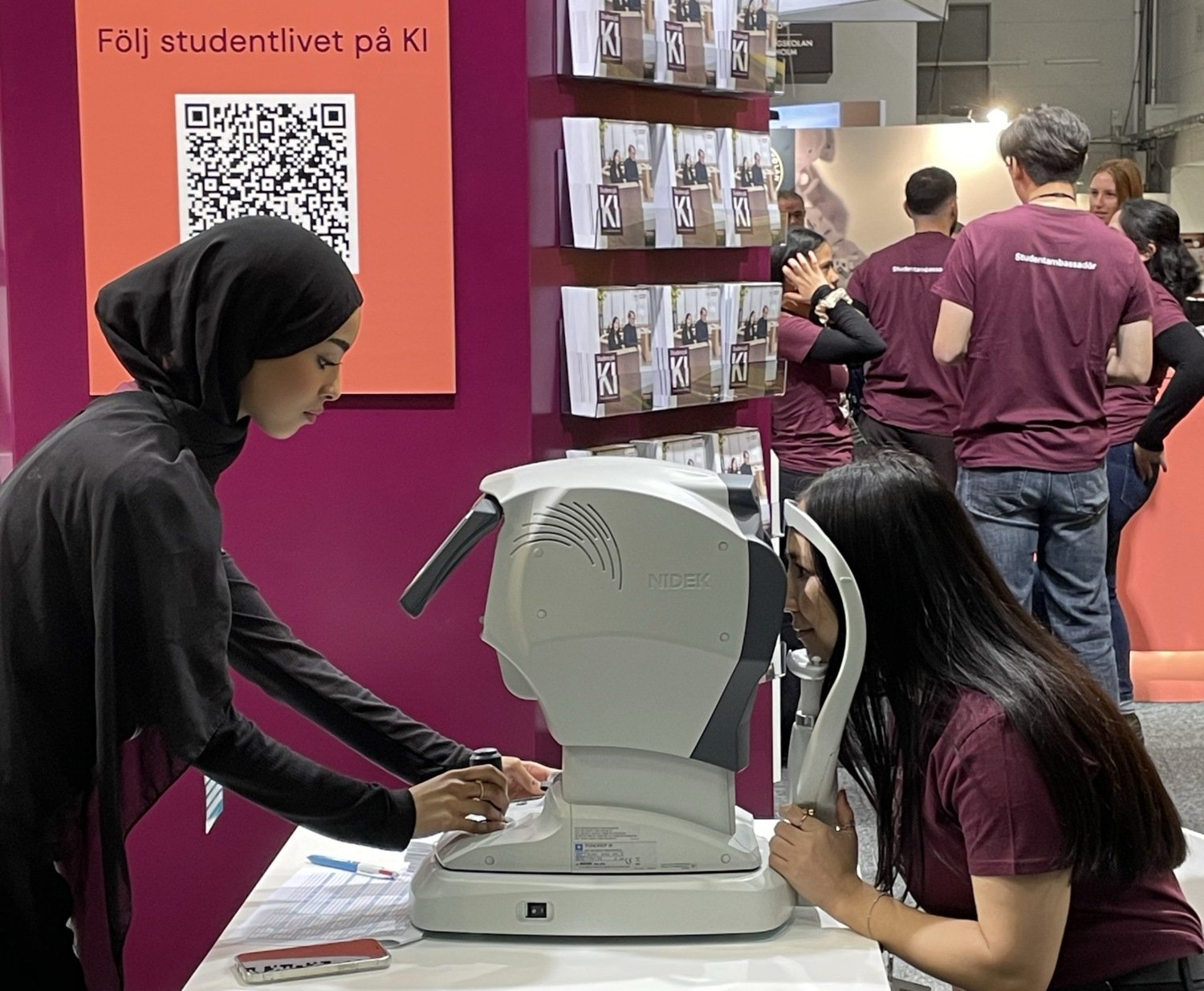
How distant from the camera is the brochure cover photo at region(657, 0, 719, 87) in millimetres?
2334

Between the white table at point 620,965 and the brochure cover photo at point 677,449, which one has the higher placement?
the brochure cover photo at point 677,449

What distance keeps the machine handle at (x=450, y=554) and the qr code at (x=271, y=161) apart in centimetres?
77

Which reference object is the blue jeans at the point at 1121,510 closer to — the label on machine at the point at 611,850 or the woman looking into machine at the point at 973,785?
the woman looking into machine at the point at 973,785

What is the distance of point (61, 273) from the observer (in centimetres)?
215

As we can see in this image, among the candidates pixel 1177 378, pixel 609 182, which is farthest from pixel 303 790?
pixel 1177 378

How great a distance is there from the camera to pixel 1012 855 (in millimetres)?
1415

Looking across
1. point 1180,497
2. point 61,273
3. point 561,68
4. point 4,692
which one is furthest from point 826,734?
point 1180,497

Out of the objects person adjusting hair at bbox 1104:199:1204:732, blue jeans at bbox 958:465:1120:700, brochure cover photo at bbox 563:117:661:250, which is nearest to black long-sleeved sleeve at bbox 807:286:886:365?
blue jeans at bbox 958:465:1120:700

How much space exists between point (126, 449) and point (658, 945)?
688 millimetres

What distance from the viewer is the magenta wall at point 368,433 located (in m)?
2.10

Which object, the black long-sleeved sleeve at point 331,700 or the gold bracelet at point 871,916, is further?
the black long-sleeved sleeve at point 331,700

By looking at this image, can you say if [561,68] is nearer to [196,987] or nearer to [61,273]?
[61,273]

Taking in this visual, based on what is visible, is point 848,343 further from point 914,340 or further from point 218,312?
point 218,312

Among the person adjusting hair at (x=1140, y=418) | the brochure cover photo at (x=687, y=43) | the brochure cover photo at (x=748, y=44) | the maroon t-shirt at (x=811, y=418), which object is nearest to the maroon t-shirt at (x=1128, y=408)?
the person adjusting hair at (x=1140, y=418)
